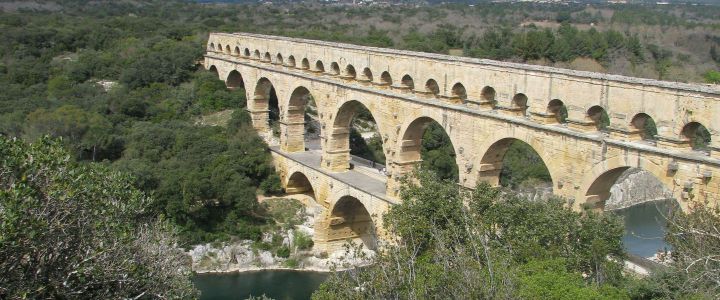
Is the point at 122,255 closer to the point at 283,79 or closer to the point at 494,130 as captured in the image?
the point at 494,130

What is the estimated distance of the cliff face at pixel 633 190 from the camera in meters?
32.9

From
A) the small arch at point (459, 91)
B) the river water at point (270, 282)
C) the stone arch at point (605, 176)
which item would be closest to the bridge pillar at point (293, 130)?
the river water at point (270, 282)

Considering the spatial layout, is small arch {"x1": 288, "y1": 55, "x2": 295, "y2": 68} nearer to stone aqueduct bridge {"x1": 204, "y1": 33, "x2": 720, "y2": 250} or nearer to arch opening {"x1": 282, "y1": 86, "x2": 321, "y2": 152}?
stone aqueduct bridge {"x1": 204, "y1": 33, "x2": 720, "y2": 250}

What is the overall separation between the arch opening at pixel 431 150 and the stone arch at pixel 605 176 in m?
5.89

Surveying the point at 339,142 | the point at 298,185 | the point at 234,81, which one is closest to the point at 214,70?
the point at 234,81

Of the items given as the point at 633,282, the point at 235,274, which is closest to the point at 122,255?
the point at 633,282

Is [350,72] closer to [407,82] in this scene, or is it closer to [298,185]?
[407,82]

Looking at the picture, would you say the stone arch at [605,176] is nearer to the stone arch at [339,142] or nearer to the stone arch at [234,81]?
the stone arch at [339,142]

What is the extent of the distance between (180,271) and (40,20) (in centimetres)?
4598

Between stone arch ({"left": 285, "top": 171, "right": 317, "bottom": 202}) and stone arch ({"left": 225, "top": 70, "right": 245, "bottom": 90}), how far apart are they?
10017 mm

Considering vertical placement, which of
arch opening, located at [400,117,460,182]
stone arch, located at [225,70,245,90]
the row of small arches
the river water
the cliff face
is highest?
the row of small arches

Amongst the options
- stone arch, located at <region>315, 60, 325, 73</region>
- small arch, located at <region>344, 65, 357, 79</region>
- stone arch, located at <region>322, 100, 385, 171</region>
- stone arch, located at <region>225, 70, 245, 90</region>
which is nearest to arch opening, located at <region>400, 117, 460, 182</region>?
stone arch, located at <region>322, 100, 385, 171</region>

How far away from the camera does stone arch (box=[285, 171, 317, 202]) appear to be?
27.7 metres

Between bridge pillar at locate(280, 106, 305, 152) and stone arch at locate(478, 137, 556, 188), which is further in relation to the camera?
bridge pillar at locate(280, 106, 305, 152)
